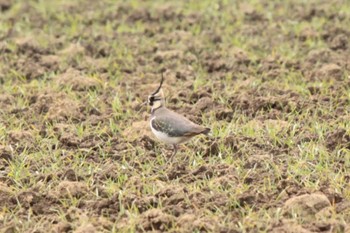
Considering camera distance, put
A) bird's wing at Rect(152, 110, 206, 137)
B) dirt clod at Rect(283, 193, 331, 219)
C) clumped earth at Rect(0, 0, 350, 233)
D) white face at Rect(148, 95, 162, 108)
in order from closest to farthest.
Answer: dirt clod at Rect(283, 193, 331, 219) < clumped earth at Rect(0, 0, 350, 233) < bird's wing at Rect(152, 110, 206, 137) < white face at Rect(148, 95, 162, 108)

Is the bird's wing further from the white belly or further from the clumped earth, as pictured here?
the clumped earth

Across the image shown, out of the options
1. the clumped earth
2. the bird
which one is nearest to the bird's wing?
the bird

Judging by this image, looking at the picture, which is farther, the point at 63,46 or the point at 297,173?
the point at 63,46

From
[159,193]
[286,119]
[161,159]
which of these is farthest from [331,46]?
[159,193]

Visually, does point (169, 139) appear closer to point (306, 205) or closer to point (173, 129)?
point (173, 129)

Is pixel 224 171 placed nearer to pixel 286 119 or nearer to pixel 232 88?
pixel 286 119

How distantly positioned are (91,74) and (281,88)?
6.75 ft

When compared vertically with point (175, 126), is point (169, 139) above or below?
below

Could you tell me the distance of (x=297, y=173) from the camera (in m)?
8.21

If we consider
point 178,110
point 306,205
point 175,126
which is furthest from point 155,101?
point 306,205

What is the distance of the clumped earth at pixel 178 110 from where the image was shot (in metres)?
7.54

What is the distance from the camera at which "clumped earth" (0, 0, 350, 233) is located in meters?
7.54

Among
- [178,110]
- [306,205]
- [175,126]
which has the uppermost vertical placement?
[175,126]

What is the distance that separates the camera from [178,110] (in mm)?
10156
